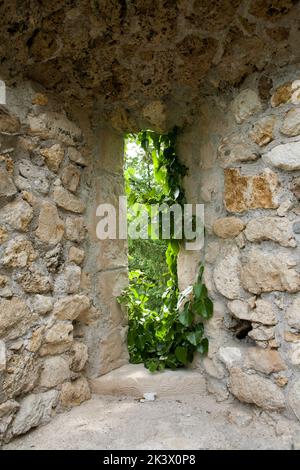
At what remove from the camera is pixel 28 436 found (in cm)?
115

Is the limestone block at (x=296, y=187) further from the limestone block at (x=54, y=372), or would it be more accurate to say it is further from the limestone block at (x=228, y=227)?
the limestone block at (x=54, y=372)

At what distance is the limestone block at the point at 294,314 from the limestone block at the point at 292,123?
1.81 feet

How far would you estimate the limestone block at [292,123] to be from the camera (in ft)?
3.71

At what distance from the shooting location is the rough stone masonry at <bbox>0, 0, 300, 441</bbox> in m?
1.14

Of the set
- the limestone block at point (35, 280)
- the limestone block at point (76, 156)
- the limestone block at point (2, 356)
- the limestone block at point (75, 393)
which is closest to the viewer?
the limestone block at point (2, 356)

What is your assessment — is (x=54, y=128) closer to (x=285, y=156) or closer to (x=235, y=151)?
(x=235, y=151)

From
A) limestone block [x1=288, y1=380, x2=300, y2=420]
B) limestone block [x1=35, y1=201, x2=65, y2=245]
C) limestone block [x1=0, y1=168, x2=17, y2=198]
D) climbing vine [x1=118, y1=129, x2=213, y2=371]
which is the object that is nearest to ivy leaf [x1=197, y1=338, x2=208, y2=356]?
climbing vine [x1=118, y1=129, x2=213, y2=371]

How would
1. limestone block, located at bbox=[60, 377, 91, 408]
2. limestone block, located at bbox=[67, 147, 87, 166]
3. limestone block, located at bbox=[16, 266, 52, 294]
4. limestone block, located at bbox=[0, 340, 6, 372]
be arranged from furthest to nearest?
1. limestone block, located at bbox=[67, 147, 87, 166]
2. limestone block, located at bbox=[60, 377, 91, 408]
3. limestone block, located at bbox=[16, 266, 52, 294]
4. limestone block, located at bbox=[0, 340, 6, 372]

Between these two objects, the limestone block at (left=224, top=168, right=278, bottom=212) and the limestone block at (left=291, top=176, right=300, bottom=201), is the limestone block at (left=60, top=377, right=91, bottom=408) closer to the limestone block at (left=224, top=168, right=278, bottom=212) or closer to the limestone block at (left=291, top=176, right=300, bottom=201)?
the limestone block at (left=224, top=168, right=278, bottom=212)

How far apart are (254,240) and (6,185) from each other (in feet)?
2.96

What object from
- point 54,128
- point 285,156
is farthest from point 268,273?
point 54,128

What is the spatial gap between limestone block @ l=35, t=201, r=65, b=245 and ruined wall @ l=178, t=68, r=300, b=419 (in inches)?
24.3

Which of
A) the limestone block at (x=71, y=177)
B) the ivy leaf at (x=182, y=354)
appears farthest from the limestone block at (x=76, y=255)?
the ivy leaf at (x=182, y=354)

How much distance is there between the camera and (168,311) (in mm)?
1644
